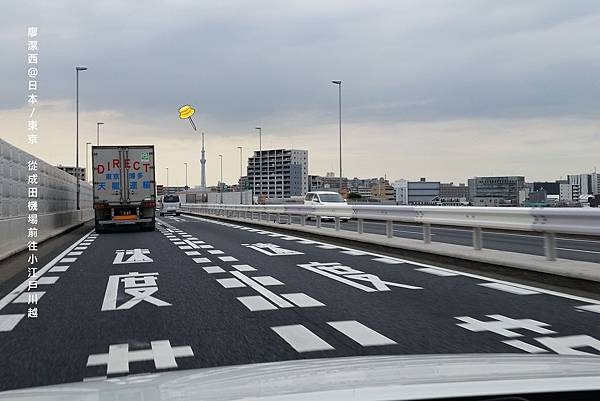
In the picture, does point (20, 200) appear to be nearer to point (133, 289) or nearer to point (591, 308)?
point (133, 289)

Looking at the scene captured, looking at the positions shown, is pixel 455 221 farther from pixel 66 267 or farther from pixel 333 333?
pixel 66 267

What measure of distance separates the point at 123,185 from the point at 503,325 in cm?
2198

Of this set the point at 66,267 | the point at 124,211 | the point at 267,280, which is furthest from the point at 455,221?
the point at 124,211

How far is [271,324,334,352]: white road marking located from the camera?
198 inches

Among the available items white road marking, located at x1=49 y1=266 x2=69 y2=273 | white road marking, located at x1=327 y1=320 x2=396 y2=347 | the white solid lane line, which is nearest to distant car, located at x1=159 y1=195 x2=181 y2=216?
the white solid lane line

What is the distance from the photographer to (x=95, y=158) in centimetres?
2558

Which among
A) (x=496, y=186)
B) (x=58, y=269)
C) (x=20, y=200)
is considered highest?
(x=496, y=186)

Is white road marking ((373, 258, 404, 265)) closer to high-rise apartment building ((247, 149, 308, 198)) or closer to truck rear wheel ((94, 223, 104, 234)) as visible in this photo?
truck rear wheel ((94, 223, 104, 234))

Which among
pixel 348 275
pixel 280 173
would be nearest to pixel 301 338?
pixel 348 275

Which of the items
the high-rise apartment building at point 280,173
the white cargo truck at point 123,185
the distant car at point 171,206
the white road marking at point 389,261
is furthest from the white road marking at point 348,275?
the high-rise apartment building at point 280,173

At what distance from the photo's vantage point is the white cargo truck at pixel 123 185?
25156 millimetres

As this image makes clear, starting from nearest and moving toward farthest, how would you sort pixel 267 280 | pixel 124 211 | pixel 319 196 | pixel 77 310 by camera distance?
pixel 77 310
pixel 267 280
pixel 124 211
pixel 319 196

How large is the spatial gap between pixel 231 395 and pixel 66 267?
35.5 feet

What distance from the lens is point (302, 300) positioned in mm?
7508
